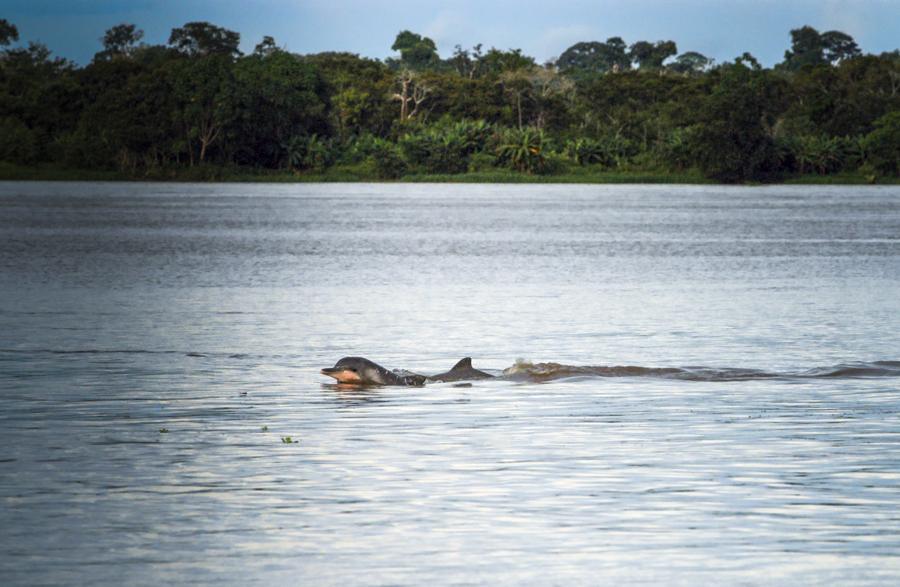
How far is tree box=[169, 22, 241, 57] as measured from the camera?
162 m

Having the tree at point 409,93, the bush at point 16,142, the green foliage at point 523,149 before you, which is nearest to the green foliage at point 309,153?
the tree at point 409,93

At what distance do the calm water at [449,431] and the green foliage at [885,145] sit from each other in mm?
92339

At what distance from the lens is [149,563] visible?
930cm

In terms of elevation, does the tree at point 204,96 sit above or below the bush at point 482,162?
above

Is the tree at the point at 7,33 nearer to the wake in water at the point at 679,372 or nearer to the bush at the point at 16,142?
the bush at the point at 16,142

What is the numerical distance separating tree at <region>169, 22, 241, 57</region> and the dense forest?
12571 millimetres

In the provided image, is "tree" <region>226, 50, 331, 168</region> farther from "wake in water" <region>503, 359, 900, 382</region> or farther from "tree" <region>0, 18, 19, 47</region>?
"wake in water" <region>503, 359, 900, 382</region>

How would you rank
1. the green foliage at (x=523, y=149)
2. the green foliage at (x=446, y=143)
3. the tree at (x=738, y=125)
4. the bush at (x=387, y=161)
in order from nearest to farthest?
the tree at (x=738, y=125) → the green foliage at (x=523, y=149) → the green foliage at (x=446, y=143) → the bush at (x=387, y=161)

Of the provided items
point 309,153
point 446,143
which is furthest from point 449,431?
point 309,153

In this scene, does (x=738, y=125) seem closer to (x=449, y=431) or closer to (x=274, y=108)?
(x=274, y=108)

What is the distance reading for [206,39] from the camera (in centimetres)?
16225

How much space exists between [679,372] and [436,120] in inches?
4904

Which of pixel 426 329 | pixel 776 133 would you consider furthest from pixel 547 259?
pixel 776 133

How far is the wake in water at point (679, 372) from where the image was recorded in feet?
60.0
